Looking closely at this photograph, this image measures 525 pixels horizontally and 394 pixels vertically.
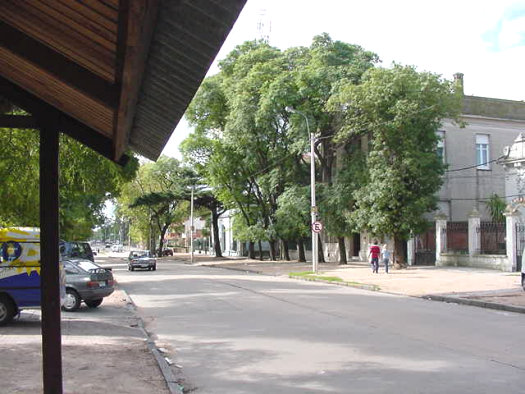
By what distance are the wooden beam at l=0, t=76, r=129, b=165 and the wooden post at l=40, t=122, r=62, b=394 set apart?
1.00 feet

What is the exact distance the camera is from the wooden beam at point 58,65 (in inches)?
163

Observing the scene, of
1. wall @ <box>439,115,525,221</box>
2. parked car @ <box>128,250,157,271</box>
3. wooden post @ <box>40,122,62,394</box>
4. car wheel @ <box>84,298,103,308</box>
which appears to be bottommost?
parked car @ <box>128,250,157,271</box>

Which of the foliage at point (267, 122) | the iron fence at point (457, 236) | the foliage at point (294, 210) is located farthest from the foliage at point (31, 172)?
the iron fence at point (457, 236)

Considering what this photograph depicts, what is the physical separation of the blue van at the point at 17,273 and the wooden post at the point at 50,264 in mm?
7610

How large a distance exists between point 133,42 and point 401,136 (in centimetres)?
2924

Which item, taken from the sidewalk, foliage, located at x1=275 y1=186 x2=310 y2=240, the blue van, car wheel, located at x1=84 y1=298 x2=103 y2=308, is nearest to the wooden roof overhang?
the blue van

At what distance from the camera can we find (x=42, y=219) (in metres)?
5.08

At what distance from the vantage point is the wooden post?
5086 mm

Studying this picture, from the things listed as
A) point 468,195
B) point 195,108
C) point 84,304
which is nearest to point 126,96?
point 84,304

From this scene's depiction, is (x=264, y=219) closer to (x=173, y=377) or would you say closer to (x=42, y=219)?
(x=173, y=377)

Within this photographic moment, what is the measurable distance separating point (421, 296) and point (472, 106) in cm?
2474

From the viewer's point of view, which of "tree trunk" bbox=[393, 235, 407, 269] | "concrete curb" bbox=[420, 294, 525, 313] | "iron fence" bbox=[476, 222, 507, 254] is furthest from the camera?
"tree trunk" bbox=[393, 235, 407, 269]

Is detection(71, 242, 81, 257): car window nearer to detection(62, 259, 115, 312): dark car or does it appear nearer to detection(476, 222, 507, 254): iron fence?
detection(62, 259, 115, 312): dark car

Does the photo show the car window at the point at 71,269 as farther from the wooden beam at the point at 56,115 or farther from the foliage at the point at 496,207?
the foliage at the point at 496,207
